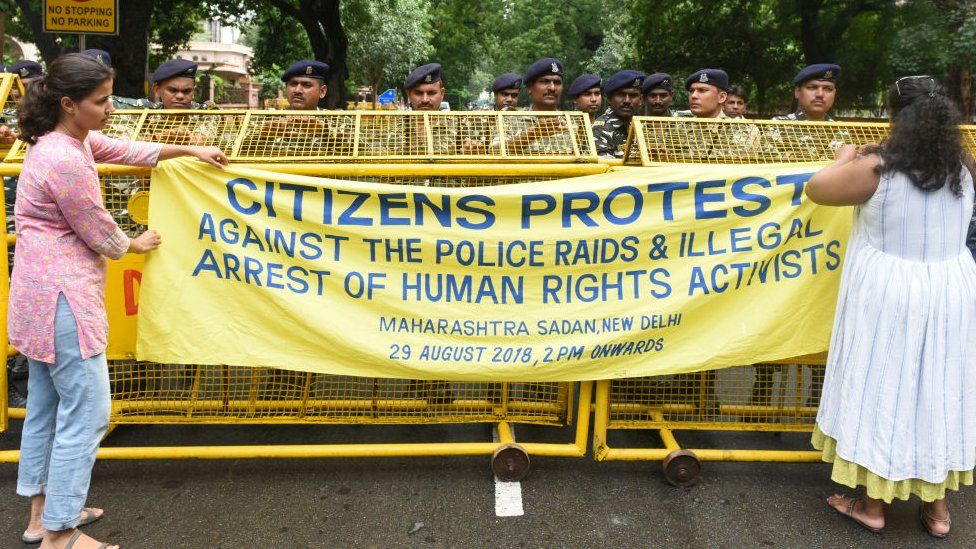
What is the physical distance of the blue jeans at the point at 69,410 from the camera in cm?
280

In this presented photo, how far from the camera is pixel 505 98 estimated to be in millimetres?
6109

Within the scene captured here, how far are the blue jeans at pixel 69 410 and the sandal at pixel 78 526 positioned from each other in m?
0.23

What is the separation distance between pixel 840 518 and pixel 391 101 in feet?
66.9

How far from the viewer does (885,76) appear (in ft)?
53.0

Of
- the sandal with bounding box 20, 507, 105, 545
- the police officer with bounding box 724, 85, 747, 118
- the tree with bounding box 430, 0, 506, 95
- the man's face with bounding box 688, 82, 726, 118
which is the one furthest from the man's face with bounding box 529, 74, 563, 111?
the tree with bounding box 430, 0, 506, 95

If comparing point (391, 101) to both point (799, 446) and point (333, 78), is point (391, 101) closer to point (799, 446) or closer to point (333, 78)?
point (333, 78)

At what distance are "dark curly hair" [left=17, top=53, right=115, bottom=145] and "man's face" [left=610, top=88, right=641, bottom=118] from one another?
3.97 meters

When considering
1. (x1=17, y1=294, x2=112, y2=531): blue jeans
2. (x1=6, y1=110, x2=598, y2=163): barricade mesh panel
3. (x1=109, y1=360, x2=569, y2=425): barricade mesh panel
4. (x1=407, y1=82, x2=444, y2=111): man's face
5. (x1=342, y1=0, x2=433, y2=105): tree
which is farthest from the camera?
(x1=342, y1=0, x2=433, y2=105): tree

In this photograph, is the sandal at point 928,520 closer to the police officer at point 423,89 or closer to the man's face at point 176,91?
the police officer at point 423,89

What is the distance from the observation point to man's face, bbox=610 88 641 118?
5773 millimetres

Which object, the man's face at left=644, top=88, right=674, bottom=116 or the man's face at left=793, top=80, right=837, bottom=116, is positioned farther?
the man's face at left=644, top=88, right=674, bottom=116

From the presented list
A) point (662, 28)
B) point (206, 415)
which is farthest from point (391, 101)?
point (206, 415)

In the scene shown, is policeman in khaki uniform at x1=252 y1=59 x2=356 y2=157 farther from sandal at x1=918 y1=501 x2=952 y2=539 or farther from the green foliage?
the green foliage

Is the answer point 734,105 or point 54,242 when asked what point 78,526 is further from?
point 734,105
